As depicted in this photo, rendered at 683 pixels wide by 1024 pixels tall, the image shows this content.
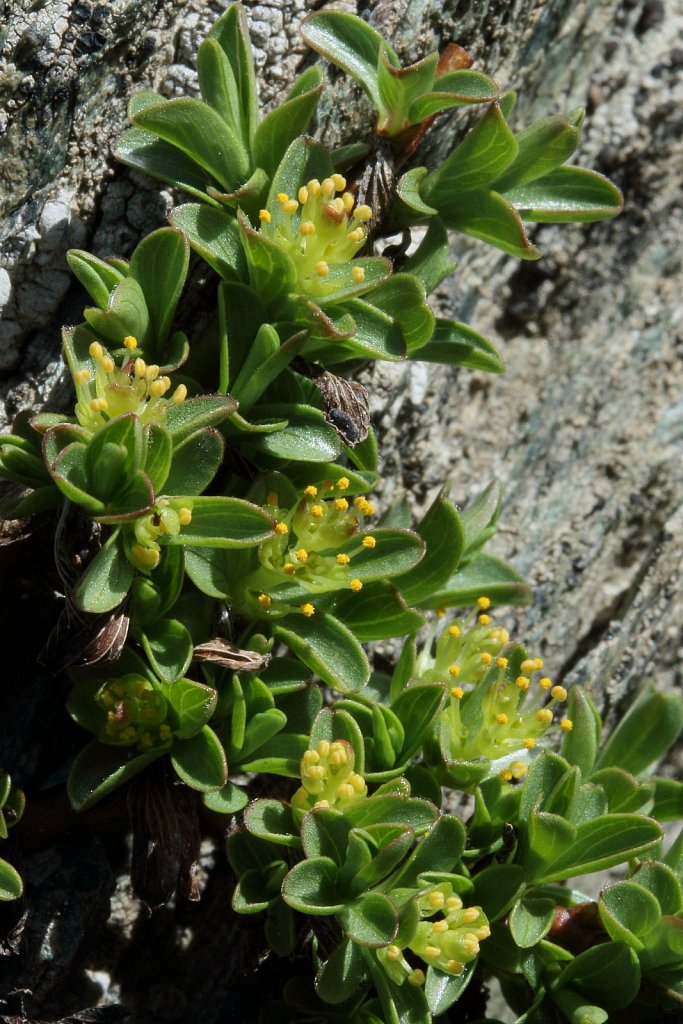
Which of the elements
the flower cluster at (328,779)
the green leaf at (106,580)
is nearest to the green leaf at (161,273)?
the green leaf at (106,580)

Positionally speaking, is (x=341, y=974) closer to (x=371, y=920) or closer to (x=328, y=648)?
(x=371, y=920)

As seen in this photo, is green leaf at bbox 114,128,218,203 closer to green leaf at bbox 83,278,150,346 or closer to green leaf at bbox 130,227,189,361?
green leaf at bbox 130,227,189,361

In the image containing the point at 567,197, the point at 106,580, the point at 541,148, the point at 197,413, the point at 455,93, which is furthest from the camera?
the point at 567,197

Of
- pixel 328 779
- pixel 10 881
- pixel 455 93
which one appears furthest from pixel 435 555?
pixel 10 881

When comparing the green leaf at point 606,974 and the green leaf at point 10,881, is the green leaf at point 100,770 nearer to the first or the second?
the green leaf at point 10,881

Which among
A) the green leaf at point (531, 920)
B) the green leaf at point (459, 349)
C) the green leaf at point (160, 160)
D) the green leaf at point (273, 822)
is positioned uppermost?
the green leaf at point (160, 160)

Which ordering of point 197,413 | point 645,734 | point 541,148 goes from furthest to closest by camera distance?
point 645,734 < point 541,148 < point 197,413
